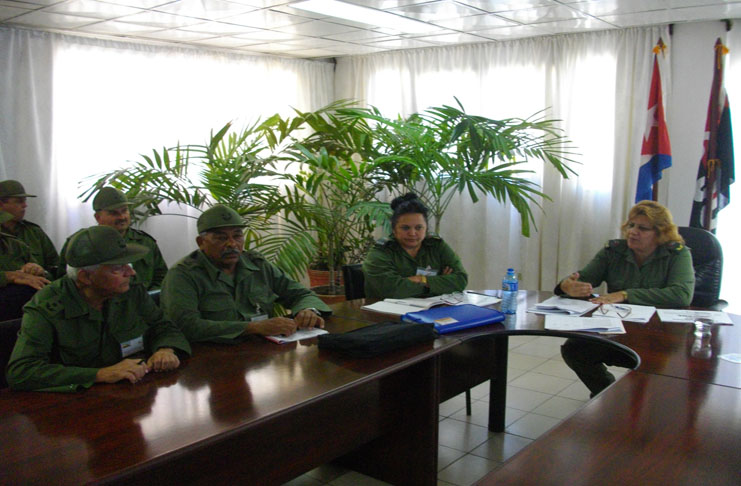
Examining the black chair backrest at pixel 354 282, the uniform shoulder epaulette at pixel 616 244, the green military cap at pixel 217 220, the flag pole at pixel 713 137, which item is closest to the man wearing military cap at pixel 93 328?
the green military cap at pixel 217 220

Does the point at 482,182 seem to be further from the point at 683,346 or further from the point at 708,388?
the point at 708,388

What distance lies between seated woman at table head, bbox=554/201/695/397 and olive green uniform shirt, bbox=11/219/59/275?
3.29 metres

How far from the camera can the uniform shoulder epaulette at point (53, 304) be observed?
210 centimetres

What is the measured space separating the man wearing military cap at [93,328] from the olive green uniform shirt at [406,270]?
128 centimetres

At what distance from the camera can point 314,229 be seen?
488 centimetres

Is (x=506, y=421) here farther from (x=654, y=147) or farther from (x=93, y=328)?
(x=654, y=147)

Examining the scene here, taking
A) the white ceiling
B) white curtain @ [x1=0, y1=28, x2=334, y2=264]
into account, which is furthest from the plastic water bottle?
white curtain @ [x1=0, y1=28, x2=334, y2=264]

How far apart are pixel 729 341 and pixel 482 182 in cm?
221

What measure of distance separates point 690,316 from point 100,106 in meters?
4.48

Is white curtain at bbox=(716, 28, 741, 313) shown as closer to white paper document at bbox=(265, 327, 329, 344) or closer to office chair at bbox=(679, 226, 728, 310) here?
office chair at bbox=(679, 226, 728, 310)

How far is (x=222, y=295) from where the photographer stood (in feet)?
9.11

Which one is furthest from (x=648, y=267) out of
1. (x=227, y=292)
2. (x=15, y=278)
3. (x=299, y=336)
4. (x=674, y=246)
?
(x=15, y=278)

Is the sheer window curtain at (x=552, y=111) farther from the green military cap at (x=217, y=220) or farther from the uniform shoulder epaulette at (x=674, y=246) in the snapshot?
the green military cap at (x=217, y=220)

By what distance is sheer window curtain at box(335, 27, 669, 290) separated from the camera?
5090mm
